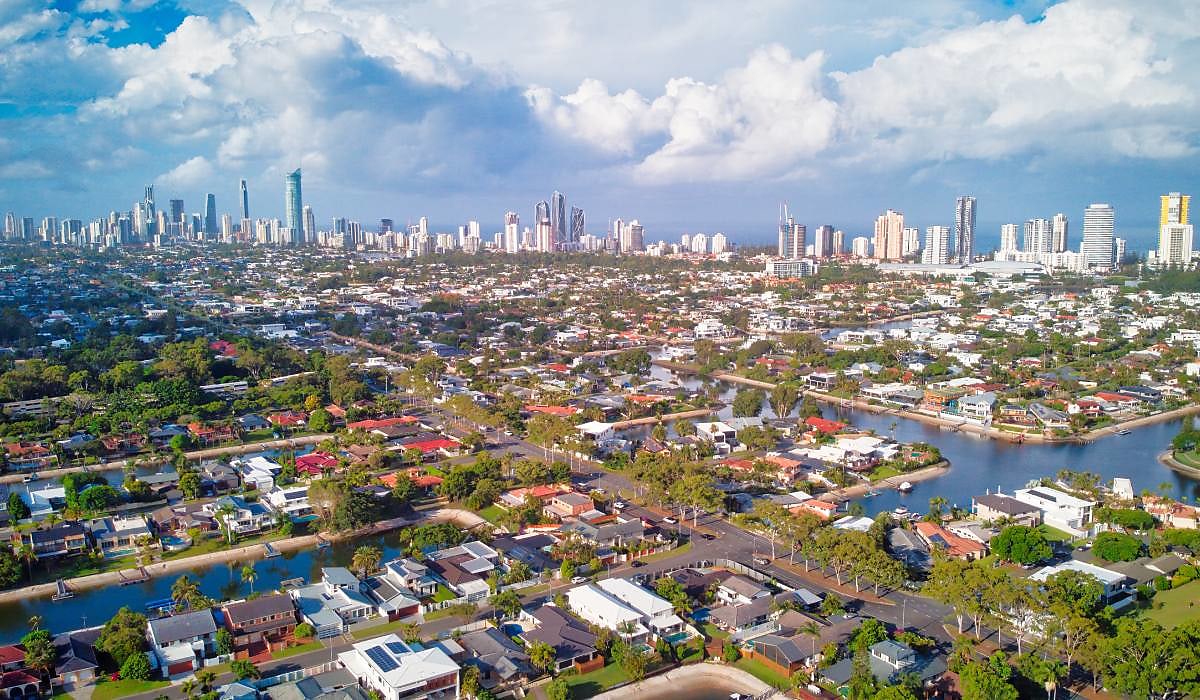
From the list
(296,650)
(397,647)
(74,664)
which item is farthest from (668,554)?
(74,664)

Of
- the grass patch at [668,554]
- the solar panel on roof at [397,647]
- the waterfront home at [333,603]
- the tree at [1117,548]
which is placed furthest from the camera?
the grass patch at [668,554]

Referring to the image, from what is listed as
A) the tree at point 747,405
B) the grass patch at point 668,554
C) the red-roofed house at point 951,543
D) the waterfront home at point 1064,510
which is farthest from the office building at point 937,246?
the grass patch at point 668,554

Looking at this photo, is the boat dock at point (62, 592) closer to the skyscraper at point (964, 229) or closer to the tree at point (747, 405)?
the tree at point (747, 405)

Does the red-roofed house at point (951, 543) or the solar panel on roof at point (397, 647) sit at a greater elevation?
the solar panel on roof at point (397, 647)

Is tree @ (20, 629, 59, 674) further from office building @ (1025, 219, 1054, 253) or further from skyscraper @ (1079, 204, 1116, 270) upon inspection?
office building @ (1025, 219, 1054, 253)

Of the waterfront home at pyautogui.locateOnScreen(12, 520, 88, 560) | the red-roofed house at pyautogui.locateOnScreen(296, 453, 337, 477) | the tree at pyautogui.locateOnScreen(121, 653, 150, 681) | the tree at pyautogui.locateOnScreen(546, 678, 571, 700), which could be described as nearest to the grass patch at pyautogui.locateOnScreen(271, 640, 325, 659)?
the tree at pyautogui.locateOnScreen(121, 653, 150, 681)

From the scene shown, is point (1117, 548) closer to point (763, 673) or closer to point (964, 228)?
point (763, 673)
